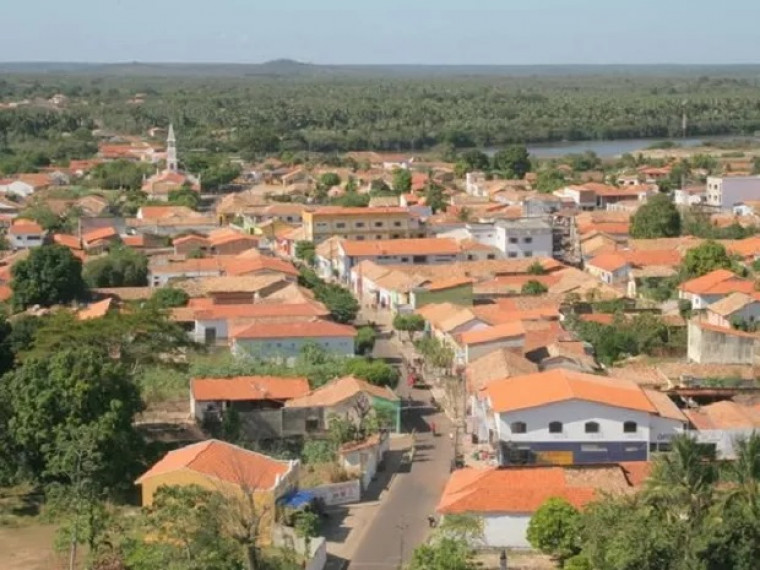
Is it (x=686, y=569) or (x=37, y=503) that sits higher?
(x=686, y=569)

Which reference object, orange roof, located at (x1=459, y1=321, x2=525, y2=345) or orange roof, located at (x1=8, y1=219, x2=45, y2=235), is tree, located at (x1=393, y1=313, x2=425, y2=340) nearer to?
orange roof, located at (x1=459, y1=321, x2=525, y2=345)

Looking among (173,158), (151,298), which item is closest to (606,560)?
(151,298)

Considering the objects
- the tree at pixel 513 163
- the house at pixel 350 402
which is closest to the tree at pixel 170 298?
the house at pixel 350 402

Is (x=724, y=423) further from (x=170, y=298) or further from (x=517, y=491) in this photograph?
(x=170, y=298)

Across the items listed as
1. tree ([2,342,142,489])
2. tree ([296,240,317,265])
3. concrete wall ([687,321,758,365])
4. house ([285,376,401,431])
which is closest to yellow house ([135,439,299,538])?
tree ([2,342,142,489])

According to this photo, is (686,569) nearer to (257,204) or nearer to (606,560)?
(606,560)

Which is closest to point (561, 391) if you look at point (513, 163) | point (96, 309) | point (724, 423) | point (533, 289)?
point (724, 423)

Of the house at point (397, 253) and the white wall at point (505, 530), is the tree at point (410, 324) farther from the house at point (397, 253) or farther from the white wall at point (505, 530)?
the white wall at point (505, 530)
